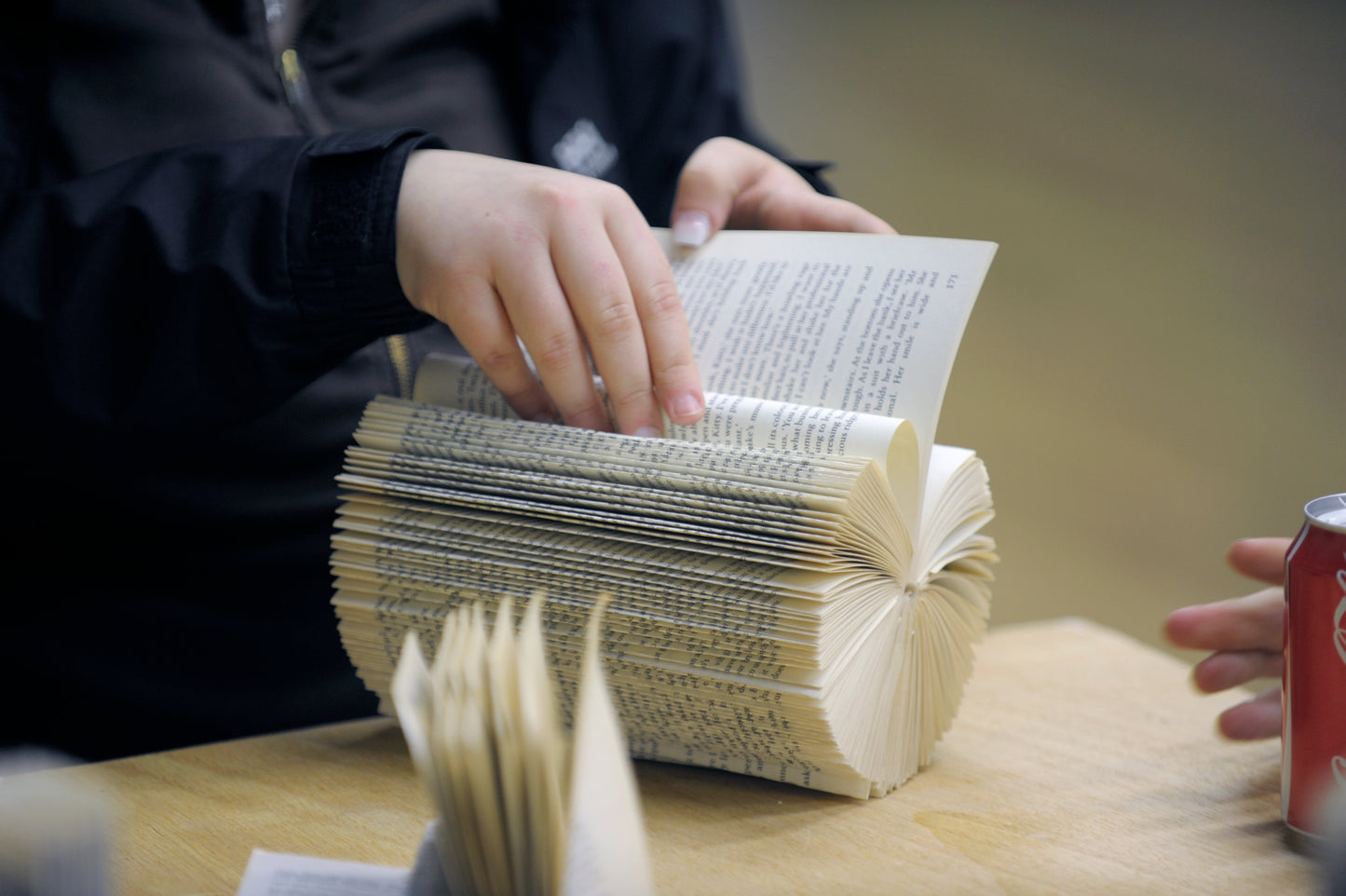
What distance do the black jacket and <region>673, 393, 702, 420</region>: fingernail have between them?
22 cm

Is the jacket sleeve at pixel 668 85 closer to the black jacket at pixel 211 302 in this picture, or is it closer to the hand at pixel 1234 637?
the black jacket at pixel 211 302

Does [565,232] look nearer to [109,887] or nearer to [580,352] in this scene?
[580,352]

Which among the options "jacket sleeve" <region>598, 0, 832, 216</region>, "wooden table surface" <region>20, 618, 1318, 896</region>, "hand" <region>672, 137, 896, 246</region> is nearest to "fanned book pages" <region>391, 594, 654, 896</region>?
"wooden table surface" <region>20, 618, 1318, 896</region>

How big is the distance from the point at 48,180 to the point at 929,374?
729 mm

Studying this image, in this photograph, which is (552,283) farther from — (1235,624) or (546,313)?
(1235,624)

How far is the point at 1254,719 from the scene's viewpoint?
0.74 m

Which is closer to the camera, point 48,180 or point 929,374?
point 929,374

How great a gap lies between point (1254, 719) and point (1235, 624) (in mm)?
69

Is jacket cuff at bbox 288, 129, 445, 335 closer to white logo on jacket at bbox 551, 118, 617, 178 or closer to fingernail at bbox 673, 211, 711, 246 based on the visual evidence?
fingernail at bbox 673, 211, 711, 246

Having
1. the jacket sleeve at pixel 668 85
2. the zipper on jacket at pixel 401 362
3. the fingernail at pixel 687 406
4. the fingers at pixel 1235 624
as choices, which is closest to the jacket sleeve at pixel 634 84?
the jacket sleeve at pixel 668 85

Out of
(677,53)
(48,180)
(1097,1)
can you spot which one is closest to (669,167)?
(677,53)

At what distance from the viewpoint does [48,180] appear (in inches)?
34.4

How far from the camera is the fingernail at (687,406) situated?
27.5 inches

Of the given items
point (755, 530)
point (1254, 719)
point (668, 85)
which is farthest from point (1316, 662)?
point (668, 85)
